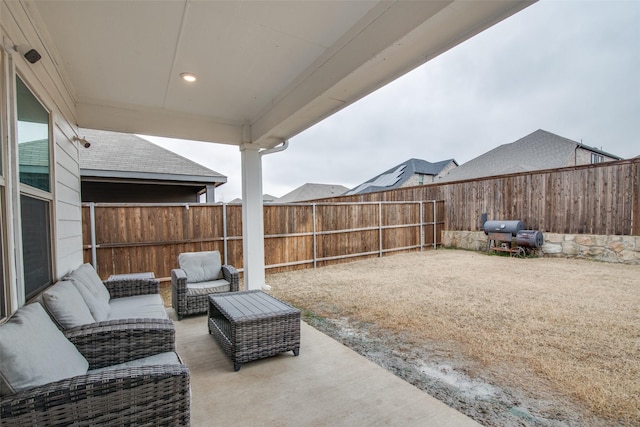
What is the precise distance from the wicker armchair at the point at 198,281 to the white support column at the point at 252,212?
0.71 metres

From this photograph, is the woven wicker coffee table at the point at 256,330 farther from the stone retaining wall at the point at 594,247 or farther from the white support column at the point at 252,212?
the stone retaining wall at the point at 594,247

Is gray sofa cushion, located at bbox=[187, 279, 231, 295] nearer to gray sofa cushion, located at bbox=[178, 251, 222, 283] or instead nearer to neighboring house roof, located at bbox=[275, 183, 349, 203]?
gray sofa cushion, located at bbox=[178, 251, 222, 283]

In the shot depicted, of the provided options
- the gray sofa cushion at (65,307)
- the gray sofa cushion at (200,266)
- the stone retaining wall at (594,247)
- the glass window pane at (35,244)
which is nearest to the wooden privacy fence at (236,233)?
the gray sofa cushion at (200,266)

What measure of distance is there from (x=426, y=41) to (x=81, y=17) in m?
2.64

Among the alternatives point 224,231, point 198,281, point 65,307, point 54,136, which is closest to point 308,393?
point 65,307

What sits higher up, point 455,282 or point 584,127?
point 584,127

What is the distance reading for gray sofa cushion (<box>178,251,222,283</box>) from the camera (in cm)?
409

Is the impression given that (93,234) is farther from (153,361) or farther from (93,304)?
(153,361)

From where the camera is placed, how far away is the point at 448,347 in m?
2.86

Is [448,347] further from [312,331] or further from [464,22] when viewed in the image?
[464,22]

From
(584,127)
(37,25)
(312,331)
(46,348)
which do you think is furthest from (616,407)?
(584,127)

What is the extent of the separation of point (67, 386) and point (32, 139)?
1.89m

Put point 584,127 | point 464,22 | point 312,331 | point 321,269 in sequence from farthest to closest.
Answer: point 584,127
point 321,269
point 312,331
point 464,22

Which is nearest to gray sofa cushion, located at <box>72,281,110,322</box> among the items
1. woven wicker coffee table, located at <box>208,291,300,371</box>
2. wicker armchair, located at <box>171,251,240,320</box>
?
woven wicker coffee table, located at <box>208,291,300,371</box>
